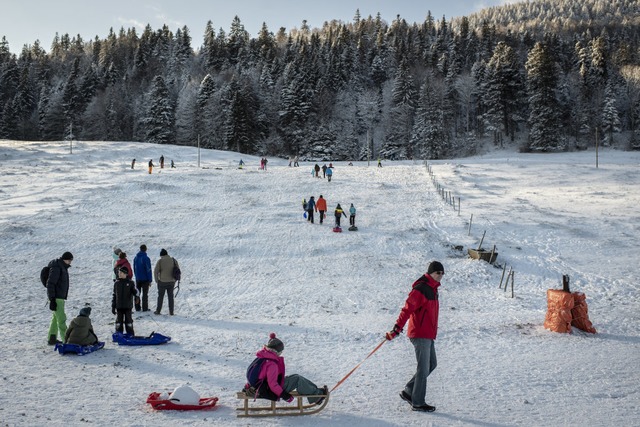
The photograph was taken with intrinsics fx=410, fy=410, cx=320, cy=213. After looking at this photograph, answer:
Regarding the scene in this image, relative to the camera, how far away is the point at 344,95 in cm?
9019

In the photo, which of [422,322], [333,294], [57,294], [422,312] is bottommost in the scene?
[333,294]

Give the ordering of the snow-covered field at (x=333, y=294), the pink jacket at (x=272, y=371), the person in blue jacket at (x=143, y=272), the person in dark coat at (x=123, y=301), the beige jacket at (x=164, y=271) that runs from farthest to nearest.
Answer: the person in blue jacket at (x=143, y=272)
the beige jacket at (x=164, y=271)
the person in dark coat at (x=123, y=301)
the snow-covered field at (x=333, y=294)
the pink jacket at (x=272, y=371)

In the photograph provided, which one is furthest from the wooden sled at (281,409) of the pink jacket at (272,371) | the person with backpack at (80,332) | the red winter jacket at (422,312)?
the person with backpack at (80,332)

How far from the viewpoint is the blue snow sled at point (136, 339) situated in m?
7.84

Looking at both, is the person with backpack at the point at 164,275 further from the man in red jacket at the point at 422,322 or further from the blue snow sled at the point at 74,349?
the man in red jacket at the point at 422,322

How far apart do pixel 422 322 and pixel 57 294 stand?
22.5ft

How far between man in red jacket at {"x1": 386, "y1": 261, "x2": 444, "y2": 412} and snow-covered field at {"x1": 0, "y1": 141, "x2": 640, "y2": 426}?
1.18 ft

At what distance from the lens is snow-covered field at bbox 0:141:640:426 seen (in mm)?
5633

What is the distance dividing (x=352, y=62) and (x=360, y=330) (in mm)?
95184

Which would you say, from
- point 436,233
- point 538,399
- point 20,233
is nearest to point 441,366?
point 538,399

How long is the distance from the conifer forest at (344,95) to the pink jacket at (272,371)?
59549 mm

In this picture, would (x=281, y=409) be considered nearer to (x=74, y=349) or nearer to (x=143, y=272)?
(x=74, y=349)

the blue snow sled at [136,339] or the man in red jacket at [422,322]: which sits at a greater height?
the man in red jacket at [422,322]

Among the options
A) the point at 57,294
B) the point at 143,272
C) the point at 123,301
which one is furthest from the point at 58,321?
the point at 143,272
